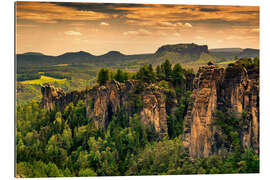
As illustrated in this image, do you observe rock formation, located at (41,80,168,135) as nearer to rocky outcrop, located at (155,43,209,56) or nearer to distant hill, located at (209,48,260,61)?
rocky outcrop, located at (155,43,209,56)

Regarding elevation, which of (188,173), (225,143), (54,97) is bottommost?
(188,173)

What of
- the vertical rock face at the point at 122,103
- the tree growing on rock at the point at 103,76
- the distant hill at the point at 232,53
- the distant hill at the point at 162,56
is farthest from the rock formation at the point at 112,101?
the distant hill at the point at 232,53

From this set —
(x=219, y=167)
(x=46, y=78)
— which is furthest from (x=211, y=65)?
(x=46, y=78)

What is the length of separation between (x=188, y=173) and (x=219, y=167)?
1.25 m

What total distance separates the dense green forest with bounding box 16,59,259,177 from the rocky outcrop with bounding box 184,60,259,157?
0.32 metres

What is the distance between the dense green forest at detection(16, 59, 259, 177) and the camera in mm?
18328

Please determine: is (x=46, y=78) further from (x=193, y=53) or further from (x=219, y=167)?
(x=219, y=167)

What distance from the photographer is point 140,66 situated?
19.6m

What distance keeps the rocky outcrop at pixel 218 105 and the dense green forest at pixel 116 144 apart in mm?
319

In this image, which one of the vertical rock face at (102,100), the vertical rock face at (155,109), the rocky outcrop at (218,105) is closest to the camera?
the rocky outcrop at (218,105)

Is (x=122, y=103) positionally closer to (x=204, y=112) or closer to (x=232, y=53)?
(x=204, y=112)

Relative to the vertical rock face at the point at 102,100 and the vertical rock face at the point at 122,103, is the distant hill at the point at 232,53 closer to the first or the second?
the vertical rock face at the point at 122,103

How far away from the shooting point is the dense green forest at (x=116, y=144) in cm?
1833
